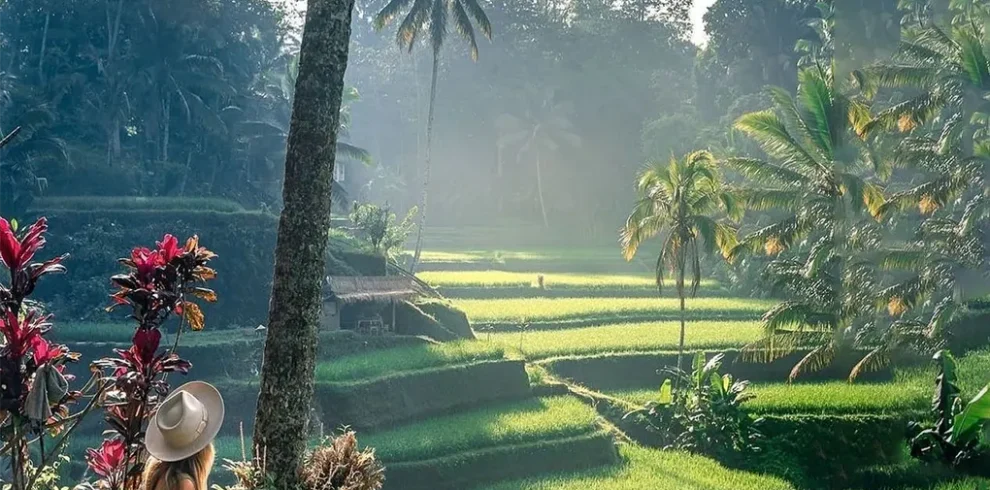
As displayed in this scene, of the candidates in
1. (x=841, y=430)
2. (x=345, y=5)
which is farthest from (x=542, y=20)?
(x=345, y=5)

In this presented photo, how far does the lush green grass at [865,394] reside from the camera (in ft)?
45.4

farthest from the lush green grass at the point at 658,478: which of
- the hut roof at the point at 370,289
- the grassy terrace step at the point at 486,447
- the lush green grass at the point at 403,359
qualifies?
the hut roof at the point at 370,289

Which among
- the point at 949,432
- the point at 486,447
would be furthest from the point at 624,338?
the point at 949,432

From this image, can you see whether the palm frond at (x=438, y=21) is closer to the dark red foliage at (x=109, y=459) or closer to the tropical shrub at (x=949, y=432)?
the tropical shrub at (x=949, y=432)

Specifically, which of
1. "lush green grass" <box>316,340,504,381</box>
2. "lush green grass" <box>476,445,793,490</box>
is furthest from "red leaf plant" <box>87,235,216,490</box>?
"lush green grass" <box>316,340,504,381</box>

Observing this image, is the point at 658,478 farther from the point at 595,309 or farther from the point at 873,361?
the point at 595,309

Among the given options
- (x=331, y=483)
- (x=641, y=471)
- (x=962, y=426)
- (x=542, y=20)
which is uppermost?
(x=542, y=20)

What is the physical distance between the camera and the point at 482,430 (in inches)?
509

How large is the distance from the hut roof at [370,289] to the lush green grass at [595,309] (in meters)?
3.09

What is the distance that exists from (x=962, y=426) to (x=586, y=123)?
34.7 meters

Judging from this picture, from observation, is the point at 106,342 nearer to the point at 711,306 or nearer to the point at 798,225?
the point at 798,225

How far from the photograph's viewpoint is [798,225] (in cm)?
1565

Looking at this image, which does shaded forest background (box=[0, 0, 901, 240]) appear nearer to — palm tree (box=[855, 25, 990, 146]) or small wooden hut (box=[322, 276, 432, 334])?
small wooden hut (box=[322, 276, 432, 334])

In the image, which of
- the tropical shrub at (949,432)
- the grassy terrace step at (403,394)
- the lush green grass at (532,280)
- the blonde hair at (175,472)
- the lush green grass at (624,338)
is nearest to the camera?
the blonde hair at (175,472)
